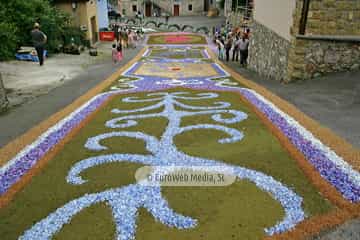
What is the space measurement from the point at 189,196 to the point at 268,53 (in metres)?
12.4

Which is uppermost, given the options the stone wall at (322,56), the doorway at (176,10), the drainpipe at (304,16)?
the doorway at (176,10)

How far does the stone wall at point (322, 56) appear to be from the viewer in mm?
11023

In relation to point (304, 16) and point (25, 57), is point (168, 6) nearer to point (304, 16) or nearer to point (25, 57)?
point (25, 57)

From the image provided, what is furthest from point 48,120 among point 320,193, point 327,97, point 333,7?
point 333,7

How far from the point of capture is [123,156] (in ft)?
18.9

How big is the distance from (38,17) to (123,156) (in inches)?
748

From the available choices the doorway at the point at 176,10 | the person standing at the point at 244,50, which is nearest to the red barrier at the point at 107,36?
the person standing at the point at 244,50

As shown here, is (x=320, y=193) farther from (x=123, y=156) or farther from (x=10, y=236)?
(x=10, y=236)

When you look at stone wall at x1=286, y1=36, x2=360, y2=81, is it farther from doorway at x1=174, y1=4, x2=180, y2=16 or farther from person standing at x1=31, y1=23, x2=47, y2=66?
doorway at x1=174, y1=4, x2=180, y2=16

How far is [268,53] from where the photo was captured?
15.2 m

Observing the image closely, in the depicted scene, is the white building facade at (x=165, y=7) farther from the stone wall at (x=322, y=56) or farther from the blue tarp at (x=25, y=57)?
the stone wall at (x=322, y=56)

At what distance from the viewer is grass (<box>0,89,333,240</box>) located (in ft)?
12.5

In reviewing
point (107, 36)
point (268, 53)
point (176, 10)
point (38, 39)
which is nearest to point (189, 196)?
point (268, 53)

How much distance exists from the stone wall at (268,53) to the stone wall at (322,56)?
85 centimetres
